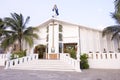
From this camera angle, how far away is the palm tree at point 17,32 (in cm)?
1977

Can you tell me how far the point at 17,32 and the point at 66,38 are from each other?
7105mm

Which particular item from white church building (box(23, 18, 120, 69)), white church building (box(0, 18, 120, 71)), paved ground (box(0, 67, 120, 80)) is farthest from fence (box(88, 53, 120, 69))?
paved ground (box(0, 67, 120, 80))

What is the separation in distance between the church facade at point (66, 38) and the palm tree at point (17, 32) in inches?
51.2

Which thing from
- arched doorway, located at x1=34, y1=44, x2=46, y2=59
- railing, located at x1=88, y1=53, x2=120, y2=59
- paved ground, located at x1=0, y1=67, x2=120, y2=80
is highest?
arched doorway, located at x1=34, y1=44, x2=46, y2=59

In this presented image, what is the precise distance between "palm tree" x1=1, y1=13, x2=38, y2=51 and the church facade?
1.30 m

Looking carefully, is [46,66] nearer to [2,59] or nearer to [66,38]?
[66,38]

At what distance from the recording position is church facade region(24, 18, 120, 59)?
18.6 meters

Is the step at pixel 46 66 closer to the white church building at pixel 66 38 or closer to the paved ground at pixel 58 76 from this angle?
the paved ground at pixel 58 76

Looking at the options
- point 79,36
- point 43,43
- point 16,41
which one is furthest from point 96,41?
point 16,41

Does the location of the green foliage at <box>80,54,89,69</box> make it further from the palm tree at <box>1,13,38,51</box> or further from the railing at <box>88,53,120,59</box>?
the palm tree at <box>1,13,38,51</box>

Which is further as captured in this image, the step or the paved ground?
the step

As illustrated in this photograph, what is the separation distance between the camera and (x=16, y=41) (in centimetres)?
2130

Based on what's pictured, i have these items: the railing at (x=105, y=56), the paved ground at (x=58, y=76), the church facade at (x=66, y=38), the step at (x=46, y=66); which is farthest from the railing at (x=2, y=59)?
the railing at (x=105, y=56)

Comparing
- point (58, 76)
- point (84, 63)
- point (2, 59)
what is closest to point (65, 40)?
point (84, 63)
